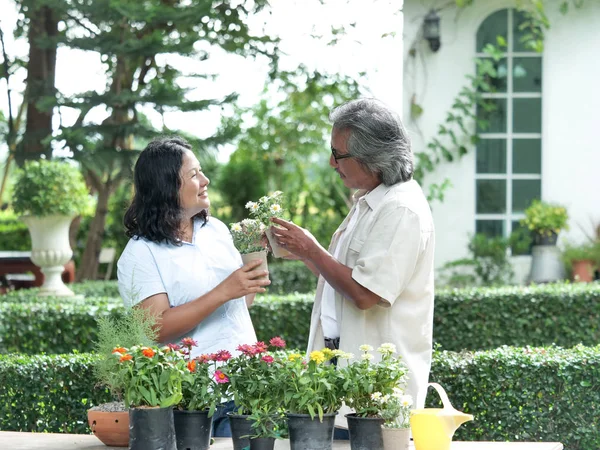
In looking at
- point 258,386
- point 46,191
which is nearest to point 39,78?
point 46,191

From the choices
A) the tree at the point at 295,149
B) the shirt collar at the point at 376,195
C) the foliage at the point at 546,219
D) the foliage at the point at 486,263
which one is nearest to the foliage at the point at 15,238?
the tree at the point at 295,149

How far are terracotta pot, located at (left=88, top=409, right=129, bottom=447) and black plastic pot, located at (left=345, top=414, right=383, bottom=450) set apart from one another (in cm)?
63

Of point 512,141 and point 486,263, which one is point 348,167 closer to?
point 486,263

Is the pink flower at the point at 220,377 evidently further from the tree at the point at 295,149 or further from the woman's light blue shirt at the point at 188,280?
the tree at the point at 295,149

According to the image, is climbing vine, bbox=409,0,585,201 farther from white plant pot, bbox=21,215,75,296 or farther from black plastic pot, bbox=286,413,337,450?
black plastic pot, bbox=286,413,337,450

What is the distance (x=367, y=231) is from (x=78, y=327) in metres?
3.67

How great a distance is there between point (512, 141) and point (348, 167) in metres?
8.10

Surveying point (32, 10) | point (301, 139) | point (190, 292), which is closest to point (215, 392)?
point (190, 292)

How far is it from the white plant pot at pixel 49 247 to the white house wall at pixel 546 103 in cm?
435

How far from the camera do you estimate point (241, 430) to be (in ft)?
7.50

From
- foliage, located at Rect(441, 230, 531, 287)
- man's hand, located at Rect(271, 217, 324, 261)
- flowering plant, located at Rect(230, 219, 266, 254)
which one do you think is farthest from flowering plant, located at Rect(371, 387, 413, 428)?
foliage, located at Rect(441, 230, 531, 287)

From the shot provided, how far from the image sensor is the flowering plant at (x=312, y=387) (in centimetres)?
220

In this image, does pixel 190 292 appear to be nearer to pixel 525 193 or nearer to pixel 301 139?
pixel 525 193

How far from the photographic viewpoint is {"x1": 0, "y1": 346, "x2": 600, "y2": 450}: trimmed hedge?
409 cm
